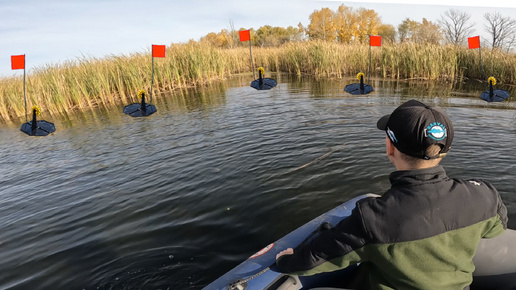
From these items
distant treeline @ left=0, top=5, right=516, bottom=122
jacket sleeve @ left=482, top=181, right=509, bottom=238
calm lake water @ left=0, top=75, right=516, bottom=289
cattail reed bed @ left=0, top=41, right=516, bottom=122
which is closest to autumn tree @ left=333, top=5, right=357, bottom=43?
distant treeline @ left=0, top=5, right=516, bottom=122

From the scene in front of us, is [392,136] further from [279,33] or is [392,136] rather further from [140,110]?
[279,33]

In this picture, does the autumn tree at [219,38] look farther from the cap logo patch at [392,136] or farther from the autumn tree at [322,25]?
the cap logo patch at [392,136]

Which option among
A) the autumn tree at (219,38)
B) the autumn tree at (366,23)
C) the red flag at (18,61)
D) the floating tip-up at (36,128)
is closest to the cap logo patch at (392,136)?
the floating tip-up at (36,128)

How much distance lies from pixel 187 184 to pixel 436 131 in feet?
13.2

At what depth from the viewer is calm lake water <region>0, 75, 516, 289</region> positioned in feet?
10.2

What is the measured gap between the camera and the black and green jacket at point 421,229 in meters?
1.22

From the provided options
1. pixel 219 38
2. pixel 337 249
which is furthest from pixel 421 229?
pixel 219 38

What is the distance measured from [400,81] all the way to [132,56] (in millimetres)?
14000

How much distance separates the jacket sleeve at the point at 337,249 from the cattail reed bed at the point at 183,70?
13.5 meters

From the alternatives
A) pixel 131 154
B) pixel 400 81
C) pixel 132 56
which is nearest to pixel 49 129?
pixel 131 154

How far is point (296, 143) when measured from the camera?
20.0ft

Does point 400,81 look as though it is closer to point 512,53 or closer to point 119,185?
point 512,53

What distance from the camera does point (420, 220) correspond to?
1217 millimetres

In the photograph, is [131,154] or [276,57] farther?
[276,57]
